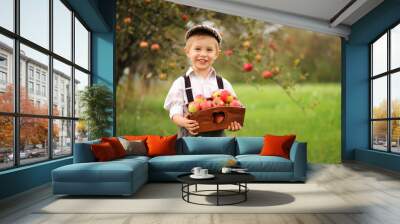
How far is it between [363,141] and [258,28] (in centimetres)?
348

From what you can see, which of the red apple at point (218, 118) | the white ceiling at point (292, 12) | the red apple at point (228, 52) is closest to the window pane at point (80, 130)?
the red apple at point (218, 118)

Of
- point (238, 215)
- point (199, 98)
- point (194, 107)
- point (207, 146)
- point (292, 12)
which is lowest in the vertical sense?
point (238, 215)

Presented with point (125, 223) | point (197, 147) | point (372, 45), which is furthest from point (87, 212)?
point (372, 45)

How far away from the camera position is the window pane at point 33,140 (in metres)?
5.37

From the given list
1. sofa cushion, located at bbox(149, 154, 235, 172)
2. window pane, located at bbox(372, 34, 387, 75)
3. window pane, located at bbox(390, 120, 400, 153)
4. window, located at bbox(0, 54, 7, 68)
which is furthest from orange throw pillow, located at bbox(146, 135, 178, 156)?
window pane, located at bbox(372, 34, 387, 75)

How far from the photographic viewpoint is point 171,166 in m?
5.93

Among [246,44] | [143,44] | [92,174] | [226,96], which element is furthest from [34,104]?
[246,44]

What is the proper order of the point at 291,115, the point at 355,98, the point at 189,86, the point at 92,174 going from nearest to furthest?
the point at 92,174 < the point at 189,86 < the point at 355,98 < the point at 291,115

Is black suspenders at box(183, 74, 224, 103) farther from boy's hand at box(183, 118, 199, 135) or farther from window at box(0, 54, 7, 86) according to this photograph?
window at box(0, 54, 7, 86)

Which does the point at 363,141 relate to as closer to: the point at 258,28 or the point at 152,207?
the point at 258,28

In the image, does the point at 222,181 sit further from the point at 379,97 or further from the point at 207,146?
the point at 379,97

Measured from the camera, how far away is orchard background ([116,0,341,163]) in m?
9.36

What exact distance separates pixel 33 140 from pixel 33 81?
2.65 feet

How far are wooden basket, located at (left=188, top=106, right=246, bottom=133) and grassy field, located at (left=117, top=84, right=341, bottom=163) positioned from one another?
1857mm
